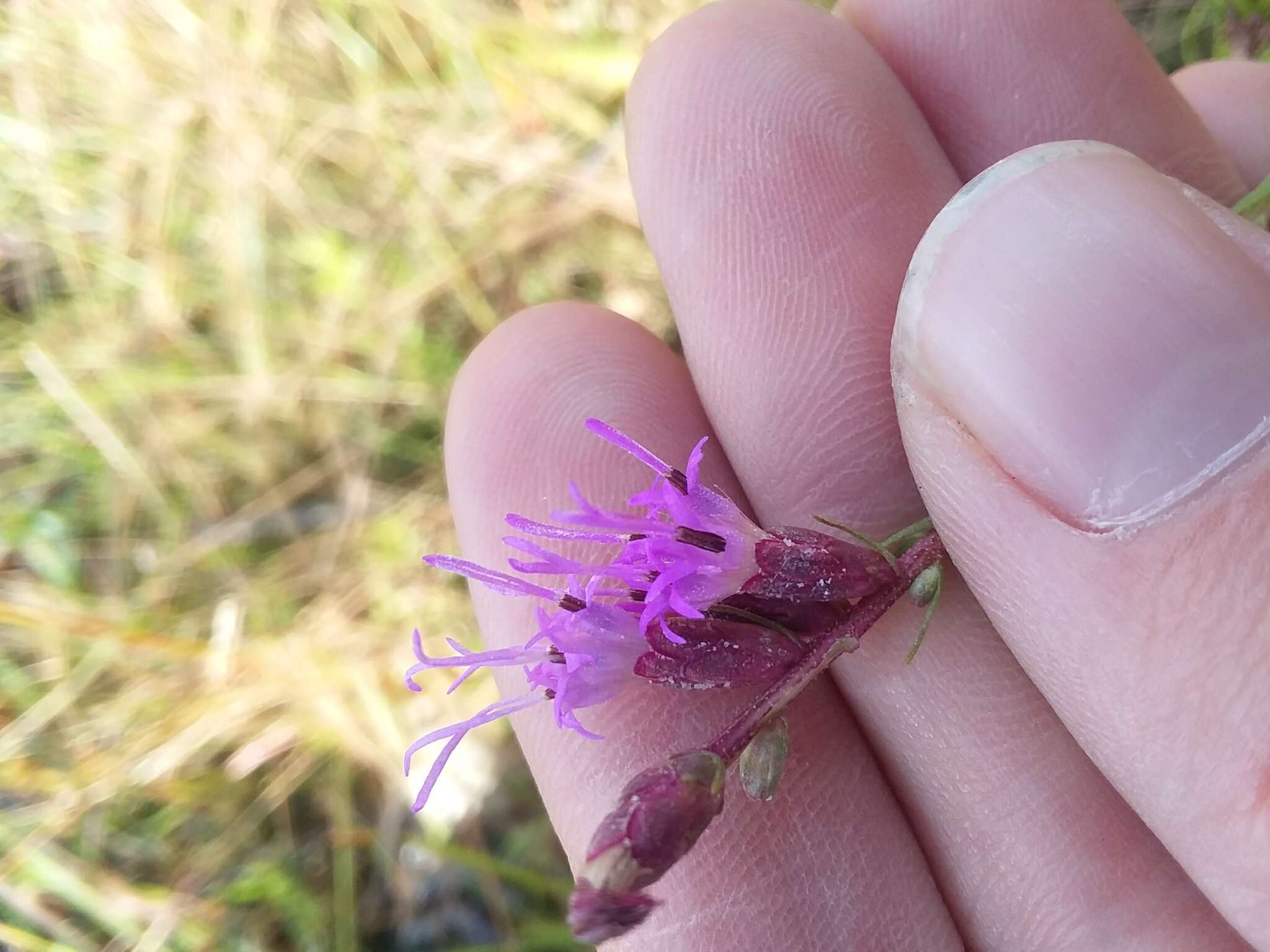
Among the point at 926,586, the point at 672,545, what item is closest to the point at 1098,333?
the point at 926,586

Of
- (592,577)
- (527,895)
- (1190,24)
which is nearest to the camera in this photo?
(592,577)

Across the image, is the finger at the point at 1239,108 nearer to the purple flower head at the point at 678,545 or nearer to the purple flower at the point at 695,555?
the purple flower at the point at 695,555

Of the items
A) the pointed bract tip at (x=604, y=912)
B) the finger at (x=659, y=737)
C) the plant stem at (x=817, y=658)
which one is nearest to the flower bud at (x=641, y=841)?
the pointed bract tip at (x=604, y=912)

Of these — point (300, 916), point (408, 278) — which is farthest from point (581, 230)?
point (300, 916)

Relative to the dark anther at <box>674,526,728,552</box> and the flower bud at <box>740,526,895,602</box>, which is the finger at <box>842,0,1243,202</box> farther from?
the dark anther at <box>674,526,728,552</box>

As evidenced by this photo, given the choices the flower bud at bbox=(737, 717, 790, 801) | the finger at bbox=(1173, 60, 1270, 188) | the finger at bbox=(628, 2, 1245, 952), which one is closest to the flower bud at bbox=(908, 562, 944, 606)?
the finger at bbox=(628, 2, 1245, 952)

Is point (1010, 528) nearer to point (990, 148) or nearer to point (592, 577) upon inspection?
point (592, 577)

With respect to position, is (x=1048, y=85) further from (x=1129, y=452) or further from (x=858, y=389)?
(x=1129, y=452)
